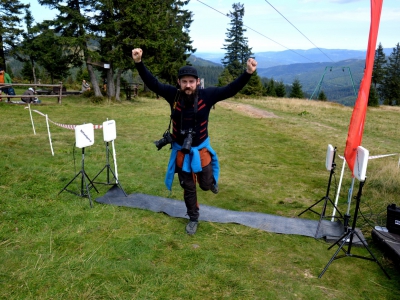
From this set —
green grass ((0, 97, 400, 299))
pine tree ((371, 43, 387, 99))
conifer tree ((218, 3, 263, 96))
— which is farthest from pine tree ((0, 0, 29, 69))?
pine tree ((371, 43, 387, 99))

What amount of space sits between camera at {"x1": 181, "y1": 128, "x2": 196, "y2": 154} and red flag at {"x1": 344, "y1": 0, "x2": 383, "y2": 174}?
214 centimetres

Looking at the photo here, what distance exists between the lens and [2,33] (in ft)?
72.3

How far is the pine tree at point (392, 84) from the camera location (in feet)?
186

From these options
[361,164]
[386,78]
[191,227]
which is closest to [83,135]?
[191,227]

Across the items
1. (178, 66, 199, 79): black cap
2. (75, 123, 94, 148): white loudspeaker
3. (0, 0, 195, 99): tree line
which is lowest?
(75, 123, 94, 148): white loudspeaker

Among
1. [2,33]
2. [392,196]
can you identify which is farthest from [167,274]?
[2,33]

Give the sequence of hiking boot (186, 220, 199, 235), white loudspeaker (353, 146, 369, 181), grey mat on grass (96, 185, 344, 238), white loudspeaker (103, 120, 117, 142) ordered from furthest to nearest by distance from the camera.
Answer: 1. white loudspeaker (103, 120, 117, 142)
2. grey mat on grass (96, 185, 344, 238)
3. hiking boot (186, 220, 199, 235)
4. white loudspeaker (353, 146, 369, 181)

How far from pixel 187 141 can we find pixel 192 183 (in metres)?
0.69

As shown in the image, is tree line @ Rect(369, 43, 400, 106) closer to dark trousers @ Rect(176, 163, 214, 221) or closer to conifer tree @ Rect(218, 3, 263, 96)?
conifer tree @ Rect(218, 3, 263, 96)

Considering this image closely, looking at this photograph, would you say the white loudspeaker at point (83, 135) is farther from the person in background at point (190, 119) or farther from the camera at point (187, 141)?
the camera at point (187, 141)

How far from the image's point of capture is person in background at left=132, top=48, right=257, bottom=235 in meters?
3.91

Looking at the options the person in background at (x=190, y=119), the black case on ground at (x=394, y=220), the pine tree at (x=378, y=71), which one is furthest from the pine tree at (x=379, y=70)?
the person in background at (x=190, y=119)

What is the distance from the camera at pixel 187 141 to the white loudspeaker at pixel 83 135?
1888mm

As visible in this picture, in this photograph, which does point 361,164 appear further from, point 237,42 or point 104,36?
point 237,42
